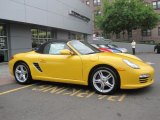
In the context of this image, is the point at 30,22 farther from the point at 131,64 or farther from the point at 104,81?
the point at 131,64

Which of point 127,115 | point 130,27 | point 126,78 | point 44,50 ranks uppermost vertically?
point 130,27

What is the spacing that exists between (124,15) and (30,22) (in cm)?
2670

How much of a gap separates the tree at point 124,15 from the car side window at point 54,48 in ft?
115

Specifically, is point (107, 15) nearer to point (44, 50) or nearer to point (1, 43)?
point (1, 43)

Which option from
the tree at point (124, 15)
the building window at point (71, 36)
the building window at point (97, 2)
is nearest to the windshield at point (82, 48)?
the building window at point (71, 36)

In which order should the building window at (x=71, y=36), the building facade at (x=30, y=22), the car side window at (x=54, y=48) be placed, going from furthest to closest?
the building window at (x=71, y=36) → the building facade at (x=30, y=22) → the car side window at (x=54, y=48)

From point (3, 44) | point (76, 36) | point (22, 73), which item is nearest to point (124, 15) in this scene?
point (76, 36)

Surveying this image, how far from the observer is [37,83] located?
8523 millimetres

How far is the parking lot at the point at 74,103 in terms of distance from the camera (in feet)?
16.7

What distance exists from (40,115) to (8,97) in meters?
1.88

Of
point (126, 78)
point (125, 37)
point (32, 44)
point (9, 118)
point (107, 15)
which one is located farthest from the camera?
point (125, 37)

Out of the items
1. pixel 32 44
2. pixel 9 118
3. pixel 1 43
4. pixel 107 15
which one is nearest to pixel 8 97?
pixel 9 118

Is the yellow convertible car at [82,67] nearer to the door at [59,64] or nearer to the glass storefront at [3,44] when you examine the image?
the door at [59,64]

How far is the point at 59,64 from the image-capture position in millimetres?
7492
